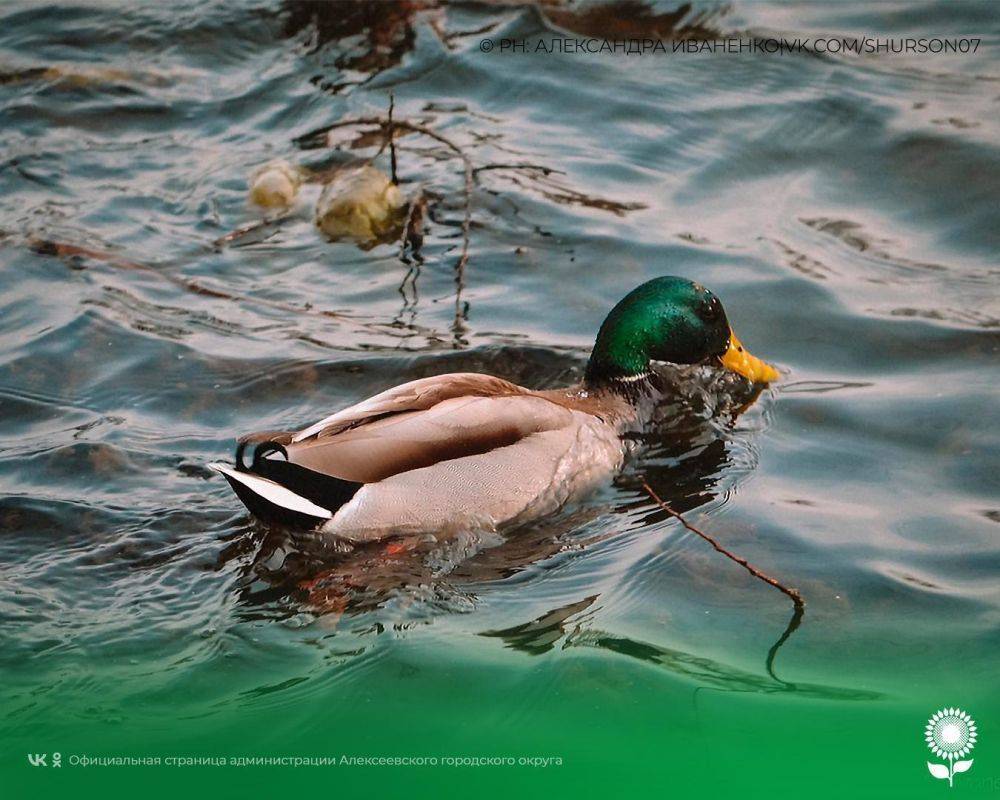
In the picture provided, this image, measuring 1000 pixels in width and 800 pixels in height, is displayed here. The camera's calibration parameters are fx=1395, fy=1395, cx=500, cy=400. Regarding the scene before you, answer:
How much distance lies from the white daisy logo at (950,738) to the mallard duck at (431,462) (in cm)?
187

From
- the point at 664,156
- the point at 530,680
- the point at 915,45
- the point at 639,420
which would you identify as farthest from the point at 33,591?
the point at 915,45

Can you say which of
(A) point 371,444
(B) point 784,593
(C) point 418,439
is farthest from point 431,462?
(B) point 784,593

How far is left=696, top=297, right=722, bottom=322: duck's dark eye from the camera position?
6.61 m

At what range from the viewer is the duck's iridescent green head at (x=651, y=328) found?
6.58 m

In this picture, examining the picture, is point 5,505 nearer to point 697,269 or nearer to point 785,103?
point 697,269

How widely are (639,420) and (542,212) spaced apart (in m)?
2.24

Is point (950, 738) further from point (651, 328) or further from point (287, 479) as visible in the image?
point (651, 328)

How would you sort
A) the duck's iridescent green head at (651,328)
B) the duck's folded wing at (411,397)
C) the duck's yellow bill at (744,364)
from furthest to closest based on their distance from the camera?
the duck's yellow bill at (744,364) → the duck's iridescent green head at (651,328) → the duck's folded wing at (411,397)

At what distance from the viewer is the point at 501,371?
6.77m

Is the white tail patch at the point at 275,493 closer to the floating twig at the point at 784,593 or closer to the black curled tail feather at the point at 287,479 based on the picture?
the black curled tail feather at the point at 287,479

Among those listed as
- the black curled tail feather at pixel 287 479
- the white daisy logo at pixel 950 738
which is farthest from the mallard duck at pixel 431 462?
the white daisy logo at pixel 950 738

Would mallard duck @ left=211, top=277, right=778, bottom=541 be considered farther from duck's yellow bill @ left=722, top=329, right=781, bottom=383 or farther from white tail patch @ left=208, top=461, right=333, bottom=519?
duck's yellow bill @ left=722, top=329, right=781, bottom=383

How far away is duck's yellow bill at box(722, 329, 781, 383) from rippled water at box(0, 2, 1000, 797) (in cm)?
18

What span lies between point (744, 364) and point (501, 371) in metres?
1.17
